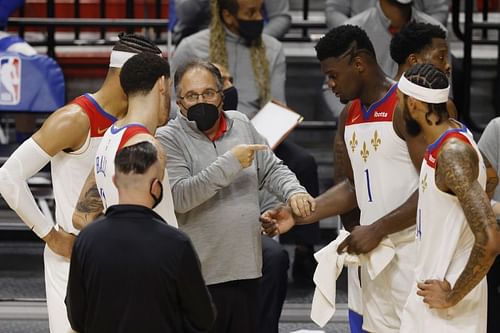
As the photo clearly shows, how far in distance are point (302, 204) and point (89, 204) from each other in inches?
32.5

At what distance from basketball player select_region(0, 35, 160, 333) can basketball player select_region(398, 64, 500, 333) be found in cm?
107

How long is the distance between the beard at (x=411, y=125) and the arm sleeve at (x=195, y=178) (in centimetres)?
64

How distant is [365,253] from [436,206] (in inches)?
26.5

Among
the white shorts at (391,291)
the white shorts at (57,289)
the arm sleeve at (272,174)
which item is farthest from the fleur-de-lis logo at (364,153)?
the white shorts at (57,289)

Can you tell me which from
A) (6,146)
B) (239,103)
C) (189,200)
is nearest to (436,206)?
(189,200)

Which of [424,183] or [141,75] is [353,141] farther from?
[141,75]

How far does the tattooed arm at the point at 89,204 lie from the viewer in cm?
408

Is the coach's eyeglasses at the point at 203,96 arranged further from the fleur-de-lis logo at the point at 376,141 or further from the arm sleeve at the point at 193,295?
the arm sleeve at the point at 193,295

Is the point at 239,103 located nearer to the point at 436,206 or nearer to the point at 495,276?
the point at 495,276

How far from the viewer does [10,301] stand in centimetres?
620

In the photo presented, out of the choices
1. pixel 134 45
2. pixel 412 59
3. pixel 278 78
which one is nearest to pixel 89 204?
pixel 134 45

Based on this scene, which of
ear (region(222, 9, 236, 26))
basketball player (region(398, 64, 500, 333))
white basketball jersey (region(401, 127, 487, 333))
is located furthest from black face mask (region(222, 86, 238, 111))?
white basketball jersey (region(401, 127, 487, 333))

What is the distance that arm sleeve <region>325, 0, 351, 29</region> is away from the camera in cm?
704

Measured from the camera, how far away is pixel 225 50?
253 inches
